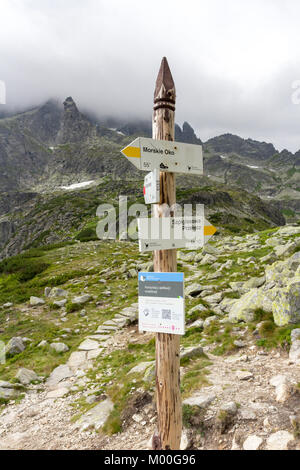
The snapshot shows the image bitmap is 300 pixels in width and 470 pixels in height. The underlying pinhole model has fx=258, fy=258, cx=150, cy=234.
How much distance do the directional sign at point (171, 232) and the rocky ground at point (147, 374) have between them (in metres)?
3.36

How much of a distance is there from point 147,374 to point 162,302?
12.1 ft

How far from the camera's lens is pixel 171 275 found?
4035 millimetres

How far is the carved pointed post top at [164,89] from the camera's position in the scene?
4.32 meters

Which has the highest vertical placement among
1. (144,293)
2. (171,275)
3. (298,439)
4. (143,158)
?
(143,158)

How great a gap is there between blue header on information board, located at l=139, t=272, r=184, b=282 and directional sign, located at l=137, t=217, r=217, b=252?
0.42m

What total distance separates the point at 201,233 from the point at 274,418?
354 cm

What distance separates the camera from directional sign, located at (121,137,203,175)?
157 inches

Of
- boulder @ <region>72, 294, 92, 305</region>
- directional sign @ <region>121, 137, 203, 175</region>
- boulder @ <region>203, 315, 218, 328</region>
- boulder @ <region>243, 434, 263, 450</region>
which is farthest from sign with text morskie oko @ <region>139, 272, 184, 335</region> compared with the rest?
boulder @ <region>72, 294, 92, 305</region>

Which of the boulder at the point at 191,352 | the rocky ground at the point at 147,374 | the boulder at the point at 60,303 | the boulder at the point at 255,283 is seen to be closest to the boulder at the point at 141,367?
the rocky ground at the point at 147,374

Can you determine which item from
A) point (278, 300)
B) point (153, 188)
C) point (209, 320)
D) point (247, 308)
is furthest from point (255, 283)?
point (153, 188)

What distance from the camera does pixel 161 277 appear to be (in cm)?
407
